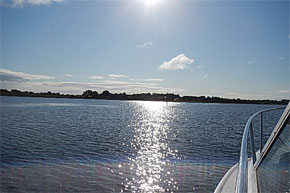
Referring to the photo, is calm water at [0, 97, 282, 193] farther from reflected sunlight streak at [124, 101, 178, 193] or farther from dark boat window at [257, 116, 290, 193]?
dark boat window at [257, 116, 290, 193]

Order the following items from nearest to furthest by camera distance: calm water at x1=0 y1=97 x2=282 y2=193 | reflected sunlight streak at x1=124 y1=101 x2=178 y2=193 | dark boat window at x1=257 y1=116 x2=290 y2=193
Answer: dark boat window at x1=257 y1=116 x2=290 y2=193 < reflected sunlight streak at x1=124 y1=101 x2=178 y2=193 < calm water at x1=0 y1=97 x2=282 y2=193

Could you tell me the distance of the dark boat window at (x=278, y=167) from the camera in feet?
5.53

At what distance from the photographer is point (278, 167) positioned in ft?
6.11

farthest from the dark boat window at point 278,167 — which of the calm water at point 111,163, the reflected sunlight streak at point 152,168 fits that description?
the reflected sunlight streak at point 152,168

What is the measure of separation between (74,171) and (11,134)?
8.27m

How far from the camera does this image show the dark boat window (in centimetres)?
169

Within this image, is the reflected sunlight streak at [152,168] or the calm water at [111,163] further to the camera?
the calm water at [111,163]

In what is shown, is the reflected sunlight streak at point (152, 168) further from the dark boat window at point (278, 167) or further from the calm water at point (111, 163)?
the dark boat window at point (278, 167)

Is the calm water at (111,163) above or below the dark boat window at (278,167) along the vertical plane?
below

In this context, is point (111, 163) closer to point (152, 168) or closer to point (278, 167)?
point (152, 168)

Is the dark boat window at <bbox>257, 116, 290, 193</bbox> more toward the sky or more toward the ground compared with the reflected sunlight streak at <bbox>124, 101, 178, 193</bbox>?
more toward the sky

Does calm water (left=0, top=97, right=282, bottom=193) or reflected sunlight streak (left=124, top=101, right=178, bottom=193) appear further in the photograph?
calm water (left=0, top=97, right=282, bottom=193)

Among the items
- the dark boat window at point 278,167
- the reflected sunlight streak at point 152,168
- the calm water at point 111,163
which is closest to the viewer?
the dark boat window at point 278,167

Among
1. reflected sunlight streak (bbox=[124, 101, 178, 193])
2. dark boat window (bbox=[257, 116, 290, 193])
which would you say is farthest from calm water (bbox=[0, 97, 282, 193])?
dark boat window (bbox=[257, 116, 290, 193])
